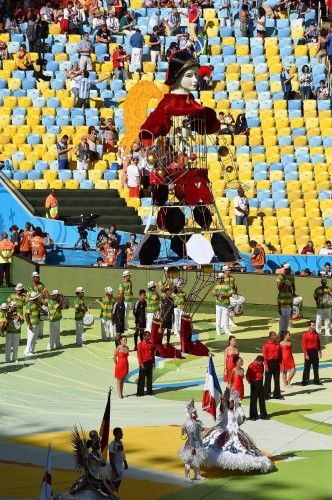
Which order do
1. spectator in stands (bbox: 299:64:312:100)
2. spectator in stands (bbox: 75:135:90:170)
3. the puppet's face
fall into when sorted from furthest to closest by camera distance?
spectator in stands (bbox: 299:64:312:100) < spectator in stands (bbox: 75:135:90:170) < the puppet's face

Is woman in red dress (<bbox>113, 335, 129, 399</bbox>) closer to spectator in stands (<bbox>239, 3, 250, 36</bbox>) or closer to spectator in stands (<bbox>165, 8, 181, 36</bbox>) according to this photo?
spectator in stands (<bbox>165, 8, 181, 36</bbox>)

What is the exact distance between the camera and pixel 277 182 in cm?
4781

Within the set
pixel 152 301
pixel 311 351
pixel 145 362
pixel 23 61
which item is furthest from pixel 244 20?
pixel 145 362

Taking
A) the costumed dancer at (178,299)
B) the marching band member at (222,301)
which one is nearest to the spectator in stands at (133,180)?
the marching band member at (222,301)

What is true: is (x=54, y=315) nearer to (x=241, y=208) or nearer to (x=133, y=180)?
(x=241, y=208)

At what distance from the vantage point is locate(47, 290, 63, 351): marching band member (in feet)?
124

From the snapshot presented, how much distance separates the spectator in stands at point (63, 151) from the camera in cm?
4831

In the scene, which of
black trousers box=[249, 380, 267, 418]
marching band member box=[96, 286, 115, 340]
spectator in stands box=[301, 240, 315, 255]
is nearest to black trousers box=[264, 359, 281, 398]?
black trousers box=[249, 380, 267, 418]

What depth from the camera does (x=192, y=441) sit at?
25828 mm

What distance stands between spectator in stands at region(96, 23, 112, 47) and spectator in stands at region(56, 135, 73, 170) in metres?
5.64

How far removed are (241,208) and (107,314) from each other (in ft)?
27.5

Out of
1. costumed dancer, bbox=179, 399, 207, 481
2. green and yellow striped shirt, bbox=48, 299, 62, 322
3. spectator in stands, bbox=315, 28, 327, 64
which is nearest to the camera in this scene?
costumed dancer, bbox=179, 399, 207, 481

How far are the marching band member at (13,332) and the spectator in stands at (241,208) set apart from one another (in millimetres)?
11257

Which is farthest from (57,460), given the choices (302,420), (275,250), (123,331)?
(275,250)
